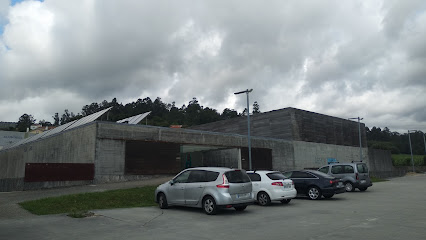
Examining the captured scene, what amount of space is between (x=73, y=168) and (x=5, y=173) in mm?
20830

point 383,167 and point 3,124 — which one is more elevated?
point 3,124

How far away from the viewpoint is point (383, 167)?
55062 millimetres

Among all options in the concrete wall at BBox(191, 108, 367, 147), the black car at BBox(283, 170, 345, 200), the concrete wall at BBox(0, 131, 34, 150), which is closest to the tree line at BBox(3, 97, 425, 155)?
the concrete wall at BBox(0, 131, 34, 150)

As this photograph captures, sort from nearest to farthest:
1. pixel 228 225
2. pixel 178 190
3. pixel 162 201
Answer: pixel 228 225, pixel 178 190, pixel 162 201

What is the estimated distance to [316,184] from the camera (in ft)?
50.0

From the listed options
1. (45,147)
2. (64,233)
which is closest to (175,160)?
(45,147)

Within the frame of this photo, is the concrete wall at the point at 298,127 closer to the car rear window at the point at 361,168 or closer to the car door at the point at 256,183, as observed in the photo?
the car rear window at the point at 361,168

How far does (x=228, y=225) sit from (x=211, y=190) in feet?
6.29

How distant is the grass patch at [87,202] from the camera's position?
37.1 ft

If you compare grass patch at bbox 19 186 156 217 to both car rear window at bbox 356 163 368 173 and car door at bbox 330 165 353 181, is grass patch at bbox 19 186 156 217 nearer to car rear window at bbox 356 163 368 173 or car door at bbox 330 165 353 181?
car door at bbox 330 165 353 181

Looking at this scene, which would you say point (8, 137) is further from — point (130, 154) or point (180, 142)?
point (130, 154)

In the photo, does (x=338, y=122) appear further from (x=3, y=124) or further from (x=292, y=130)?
(x=3, y=124)

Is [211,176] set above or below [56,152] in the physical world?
below

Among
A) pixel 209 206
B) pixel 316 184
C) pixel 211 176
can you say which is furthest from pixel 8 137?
pixel 209 206
